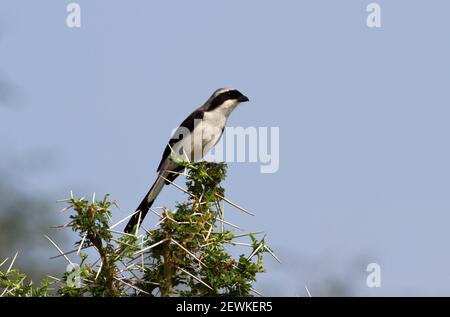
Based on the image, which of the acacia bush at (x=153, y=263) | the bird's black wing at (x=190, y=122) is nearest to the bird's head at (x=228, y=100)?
the bird's black wing at (x=190, y=122)

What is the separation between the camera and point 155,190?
28.8 feet

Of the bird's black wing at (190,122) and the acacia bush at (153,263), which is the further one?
the bird's black wing at (190,122)

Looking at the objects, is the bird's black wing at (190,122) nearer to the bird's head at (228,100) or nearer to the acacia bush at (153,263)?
the bird's head at (228,100)

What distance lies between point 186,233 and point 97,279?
0.53 metres

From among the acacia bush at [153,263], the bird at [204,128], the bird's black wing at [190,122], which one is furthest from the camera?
the bird's black wing at [190,122]

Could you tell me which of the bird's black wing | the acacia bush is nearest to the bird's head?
the bird's black wing

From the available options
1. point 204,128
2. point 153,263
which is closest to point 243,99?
point 204,128
